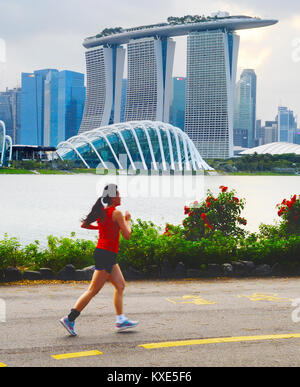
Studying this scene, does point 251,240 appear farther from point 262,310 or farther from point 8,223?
point 8,223

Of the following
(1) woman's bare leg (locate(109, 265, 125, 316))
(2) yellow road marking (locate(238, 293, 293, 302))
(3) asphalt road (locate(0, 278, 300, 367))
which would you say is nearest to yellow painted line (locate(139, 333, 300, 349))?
(3) asphalt road (locate(0, 278, 300, 367))

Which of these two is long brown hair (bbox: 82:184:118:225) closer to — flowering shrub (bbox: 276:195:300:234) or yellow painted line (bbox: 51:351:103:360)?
yellow painted line (bbox: 51:351:103:360)

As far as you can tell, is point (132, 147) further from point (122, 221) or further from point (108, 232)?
point (122, 221)

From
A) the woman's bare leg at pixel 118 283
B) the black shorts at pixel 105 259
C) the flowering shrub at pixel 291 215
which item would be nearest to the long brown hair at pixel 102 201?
the black shorts at pixel 105 259

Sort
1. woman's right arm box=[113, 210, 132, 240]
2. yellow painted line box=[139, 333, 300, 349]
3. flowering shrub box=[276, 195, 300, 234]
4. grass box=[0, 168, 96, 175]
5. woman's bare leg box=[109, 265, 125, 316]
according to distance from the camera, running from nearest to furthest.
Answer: yellow painted line box=[139, 333, 300, 349] → woman's right arm box=[113, 210, 132, 240] → woman's bare leg box=[109, 265, 125, 316] → flowering shrub box=[276, 195, 300, 234] → grass box=[0, 168, 96, 175]

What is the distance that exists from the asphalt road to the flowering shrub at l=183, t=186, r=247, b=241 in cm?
319

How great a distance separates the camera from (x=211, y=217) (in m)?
15.2

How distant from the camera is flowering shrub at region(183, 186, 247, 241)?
14.8 m

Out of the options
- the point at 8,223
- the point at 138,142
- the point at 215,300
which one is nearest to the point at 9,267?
the point at 215,300

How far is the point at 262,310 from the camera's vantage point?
366 inches

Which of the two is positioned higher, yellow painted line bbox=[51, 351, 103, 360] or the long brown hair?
the long brown hair

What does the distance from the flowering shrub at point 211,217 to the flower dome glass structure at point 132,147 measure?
119 meters

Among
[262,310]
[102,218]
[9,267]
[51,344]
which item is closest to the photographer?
[51,344]

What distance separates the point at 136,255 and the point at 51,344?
5.22m
